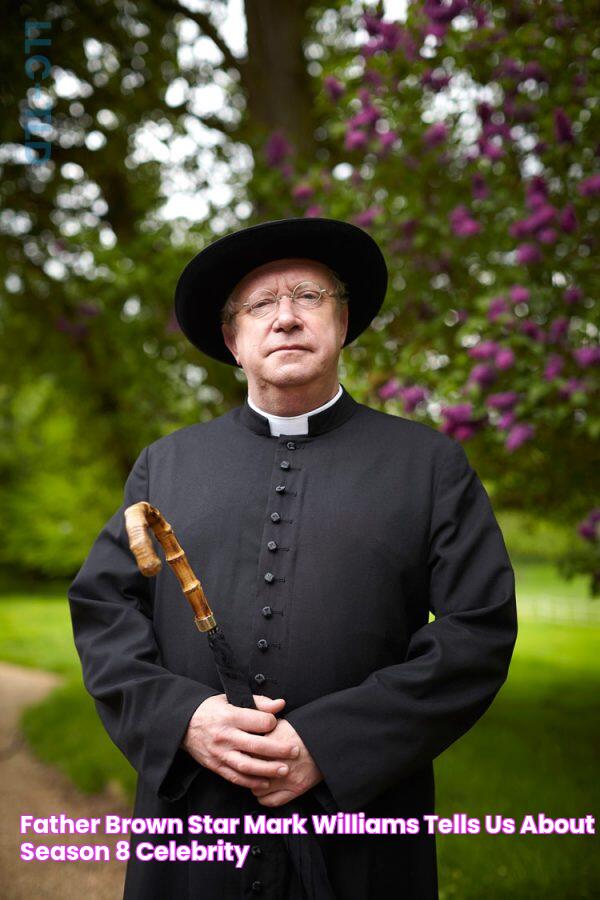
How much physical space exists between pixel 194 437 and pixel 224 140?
477cm

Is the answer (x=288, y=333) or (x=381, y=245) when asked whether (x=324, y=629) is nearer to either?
(x=288, y=333)

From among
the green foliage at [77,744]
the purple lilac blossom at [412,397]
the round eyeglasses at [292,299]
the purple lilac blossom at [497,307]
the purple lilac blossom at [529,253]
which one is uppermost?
the purple lilac blossom at [529,253]

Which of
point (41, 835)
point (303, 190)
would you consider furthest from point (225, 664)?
point (41, 835)

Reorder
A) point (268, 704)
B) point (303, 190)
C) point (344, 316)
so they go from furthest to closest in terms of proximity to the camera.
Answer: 1. point (303, 190)
2. point (344, 316)
3. point (268, 704)

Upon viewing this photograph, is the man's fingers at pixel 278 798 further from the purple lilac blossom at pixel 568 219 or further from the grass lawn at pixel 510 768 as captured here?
the purple lilac blossom at pixel 568 219

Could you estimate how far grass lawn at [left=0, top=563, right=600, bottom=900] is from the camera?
3957mm

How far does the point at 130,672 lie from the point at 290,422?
89 centimetres

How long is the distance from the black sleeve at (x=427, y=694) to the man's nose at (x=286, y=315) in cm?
79

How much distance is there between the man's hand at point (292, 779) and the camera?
6.30ft

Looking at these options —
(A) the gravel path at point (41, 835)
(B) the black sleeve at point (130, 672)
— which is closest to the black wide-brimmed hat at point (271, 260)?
(B) the black sleeve at point (130, 672)

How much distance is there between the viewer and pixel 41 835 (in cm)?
513

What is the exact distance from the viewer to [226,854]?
6.61ft

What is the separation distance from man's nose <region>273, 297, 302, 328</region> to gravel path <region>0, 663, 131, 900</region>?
3.69 meters

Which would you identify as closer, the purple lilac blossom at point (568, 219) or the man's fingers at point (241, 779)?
the man's fingers at point (241, 779)
